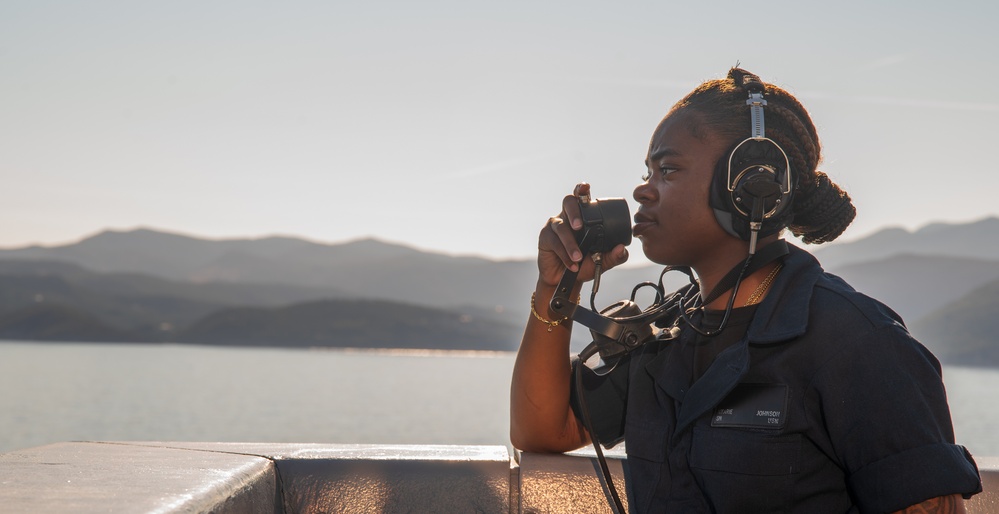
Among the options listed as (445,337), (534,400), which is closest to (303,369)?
(445,337)

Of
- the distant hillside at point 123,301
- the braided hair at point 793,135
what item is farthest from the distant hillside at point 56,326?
the braided hair at point 793,135

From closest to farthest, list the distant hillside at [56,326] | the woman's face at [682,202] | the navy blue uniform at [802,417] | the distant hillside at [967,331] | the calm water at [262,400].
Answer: the navy blue uniform at [802,417]
the woman's face at [682,202]
the calm water at [262,400]
the distant hillside at [967,331]
the distant hillside at [56,326]

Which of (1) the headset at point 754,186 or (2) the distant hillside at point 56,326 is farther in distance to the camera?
(2) the distant hillside at point 56,326

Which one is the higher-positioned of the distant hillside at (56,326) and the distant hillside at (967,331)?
the distant hillside at (56,326)

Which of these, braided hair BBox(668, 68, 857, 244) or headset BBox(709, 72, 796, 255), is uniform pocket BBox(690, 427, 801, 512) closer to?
headset BBox(709, 72, 796, 255)

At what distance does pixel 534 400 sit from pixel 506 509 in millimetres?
326

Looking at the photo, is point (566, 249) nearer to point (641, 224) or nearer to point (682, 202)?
point (641, 224)

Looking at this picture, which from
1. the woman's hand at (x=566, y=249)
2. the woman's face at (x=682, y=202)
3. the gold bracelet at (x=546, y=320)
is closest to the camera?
the woman's face at (x=682, y=202)

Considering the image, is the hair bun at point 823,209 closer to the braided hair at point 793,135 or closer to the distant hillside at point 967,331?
the braided hair at point 793,135

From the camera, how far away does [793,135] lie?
200 cm

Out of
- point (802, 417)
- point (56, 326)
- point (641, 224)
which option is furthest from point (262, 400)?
point (56, 326)

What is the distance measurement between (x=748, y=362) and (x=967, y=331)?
16006 centimetres

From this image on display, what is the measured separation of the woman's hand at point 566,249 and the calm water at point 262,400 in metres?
20.1

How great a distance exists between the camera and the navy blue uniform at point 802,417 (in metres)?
1.54
